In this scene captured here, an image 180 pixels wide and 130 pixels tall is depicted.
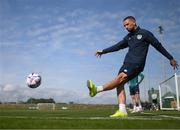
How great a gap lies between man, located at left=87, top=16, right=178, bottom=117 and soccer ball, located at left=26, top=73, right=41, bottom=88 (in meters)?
8.67

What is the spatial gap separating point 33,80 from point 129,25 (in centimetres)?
915

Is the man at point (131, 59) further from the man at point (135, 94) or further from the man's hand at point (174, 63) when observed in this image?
the man at point (135, 94)

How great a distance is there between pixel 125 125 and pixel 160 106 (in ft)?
73.2

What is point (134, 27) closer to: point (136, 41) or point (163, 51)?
point (136, 41)

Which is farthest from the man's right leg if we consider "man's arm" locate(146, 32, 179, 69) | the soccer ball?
the soccer ball

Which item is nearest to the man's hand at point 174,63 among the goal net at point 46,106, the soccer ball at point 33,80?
the soccer ball at point 33,80

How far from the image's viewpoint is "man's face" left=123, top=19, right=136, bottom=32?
805cm

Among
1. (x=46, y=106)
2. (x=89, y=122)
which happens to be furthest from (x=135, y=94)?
(x=46, y=106)

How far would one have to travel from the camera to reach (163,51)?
810 cm

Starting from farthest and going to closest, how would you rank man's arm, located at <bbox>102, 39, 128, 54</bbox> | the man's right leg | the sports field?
man's arm, located at <bbox>102, 39, 128, 54</bbox>
the man's right leg
the sports field

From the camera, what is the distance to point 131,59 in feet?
25.7

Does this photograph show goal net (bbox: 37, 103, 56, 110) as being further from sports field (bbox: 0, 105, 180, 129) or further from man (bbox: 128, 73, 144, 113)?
sports field (bbox: 0, 105, 180, 129)

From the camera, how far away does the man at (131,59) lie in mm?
7758

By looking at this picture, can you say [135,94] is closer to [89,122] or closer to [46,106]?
[89,122]
